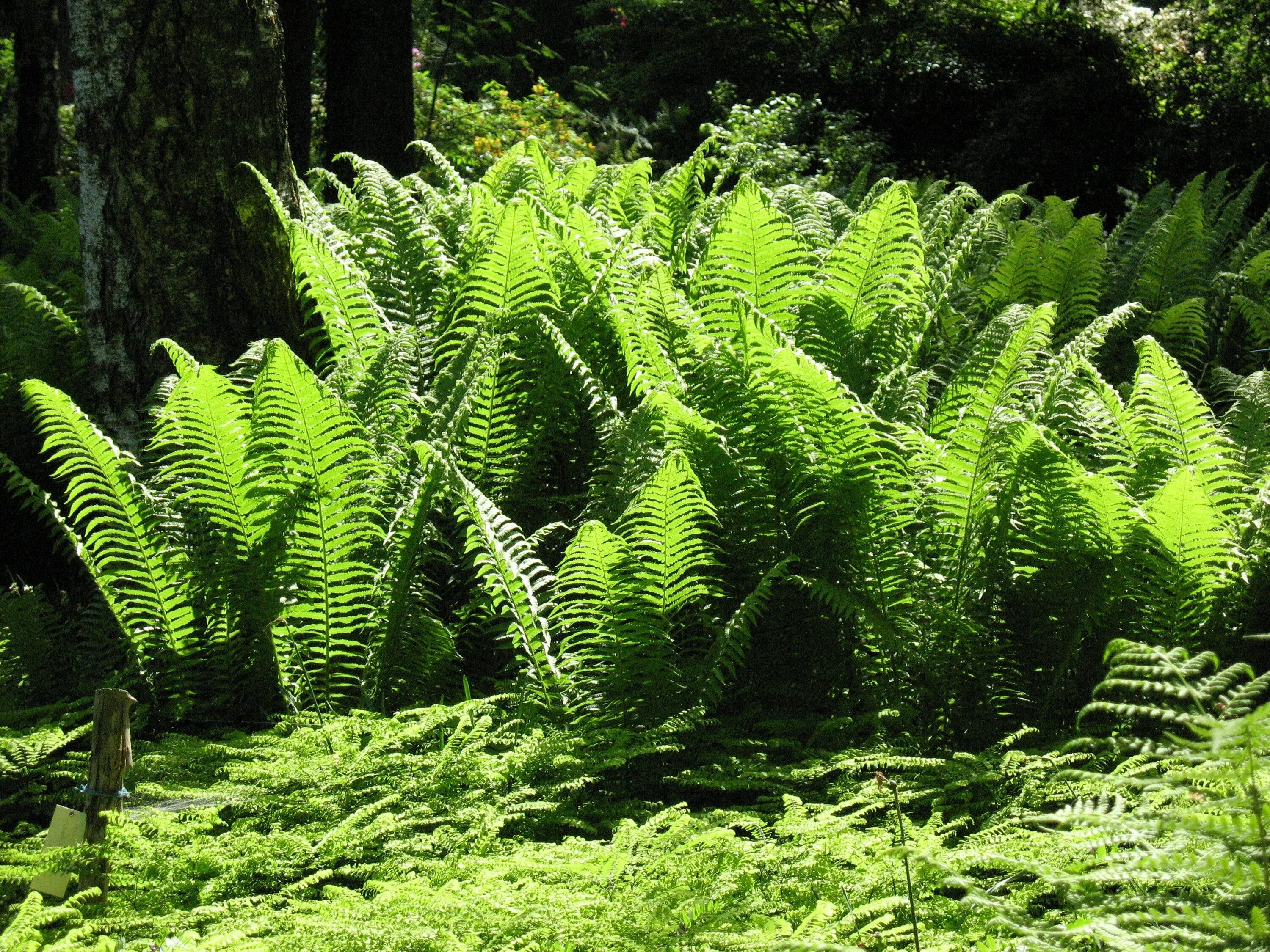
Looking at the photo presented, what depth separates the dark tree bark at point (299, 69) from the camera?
21.5 feet

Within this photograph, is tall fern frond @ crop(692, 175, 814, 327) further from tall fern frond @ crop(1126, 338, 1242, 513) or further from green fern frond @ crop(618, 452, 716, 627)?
tall fern frond @ crop(1126, 338, 1242, 513)

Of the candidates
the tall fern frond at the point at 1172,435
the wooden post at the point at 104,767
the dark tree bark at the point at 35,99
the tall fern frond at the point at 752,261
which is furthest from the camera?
the dark tree bark at the point at 35,99

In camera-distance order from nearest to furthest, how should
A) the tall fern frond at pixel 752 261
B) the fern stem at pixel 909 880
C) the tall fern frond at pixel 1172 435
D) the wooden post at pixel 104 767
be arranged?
the fern stem at pixel 909 880 → the wooden post at pixel 104 767 → the tall fern frond at pixel 1172 435 → the tall fern frond at pixel 752 261

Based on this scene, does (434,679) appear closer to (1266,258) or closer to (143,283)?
(143,283)

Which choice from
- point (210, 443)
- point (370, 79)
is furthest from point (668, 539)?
point (370, 79)

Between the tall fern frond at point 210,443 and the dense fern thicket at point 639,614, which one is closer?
the dense fern thicket at point 639,614

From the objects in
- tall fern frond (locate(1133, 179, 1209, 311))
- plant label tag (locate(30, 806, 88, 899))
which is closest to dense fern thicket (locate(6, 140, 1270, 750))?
plant label tag (locate(30, 806, 88, 899))

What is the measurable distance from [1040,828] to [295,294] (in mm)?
2833

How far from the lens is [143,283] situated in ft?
11.7

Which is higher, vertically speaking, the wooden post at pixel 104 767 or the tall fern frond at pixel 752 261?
the tall fern frond at pixel 752 261

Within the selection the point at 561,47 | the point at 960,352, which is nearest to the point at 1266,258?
the point at 960,352

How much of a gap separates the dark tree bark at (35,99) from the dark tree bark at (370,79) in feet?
8.98

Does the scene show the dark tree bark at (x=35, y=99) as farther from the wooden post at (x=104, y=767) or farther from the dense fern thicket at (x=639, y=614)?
the wooden post at (x=104, y=767)

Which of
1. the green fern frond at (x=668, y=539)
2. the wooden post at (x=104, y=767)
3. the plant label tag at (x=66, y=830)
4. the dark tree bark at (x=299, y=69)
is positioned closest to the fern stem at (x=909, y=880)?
the green fern frond at (x=668, y=539)
